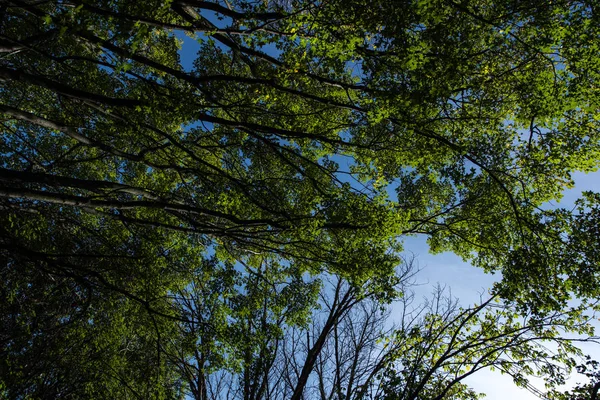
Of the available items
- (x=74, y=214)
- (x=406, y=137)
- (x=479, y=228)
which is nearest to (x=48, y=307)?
(x=74, y=214)

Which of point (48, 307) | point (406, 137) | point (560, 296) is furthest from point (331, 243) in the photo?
point (48, 307)

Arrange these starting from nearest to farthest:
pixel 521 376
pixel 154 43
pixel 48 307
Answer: pixel 521 376 < pixel 154 43 < pixel 48 307

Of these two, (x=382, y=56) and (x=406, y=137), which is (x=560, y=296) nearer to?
(x=406, y=137)

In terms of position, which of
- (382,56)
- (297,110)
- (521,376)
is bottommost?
(521,376)

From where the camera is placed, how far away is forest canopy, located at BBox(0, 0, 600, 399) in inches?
233

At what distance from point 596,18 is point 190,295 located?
1525 cm

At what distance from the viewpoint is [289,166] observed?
970 centimetres

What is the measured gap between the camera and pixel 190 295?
15141mm

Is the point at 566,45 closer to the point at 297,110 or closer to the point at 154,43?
the point at 297,110

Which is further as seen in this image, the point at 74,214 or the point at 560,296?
the point at 74,214

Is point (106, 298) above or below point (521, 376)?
above

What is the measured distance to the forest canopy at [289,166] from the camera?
19.5 feet

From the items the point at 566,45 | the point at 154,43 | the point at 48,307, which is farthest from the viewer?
the point at 48,307

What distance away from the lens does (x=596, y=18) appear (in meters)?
5.33
